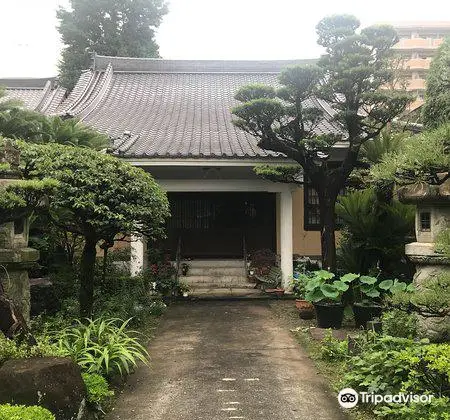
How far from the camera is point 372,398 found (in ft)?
14.0

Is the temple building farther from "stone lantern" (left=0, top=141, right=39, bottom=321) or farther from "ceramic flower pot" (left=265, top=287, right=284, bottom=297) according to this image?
"stone lantern" (left=0, top=141, right=39, bottom=321)

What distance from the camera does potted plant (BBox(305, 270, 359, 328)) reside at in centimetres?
741

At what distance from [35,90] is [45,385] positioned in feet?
57.8

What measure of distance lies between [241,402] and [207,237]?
9.45 metres

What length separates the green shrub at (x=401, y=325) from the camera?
5445 millimetres

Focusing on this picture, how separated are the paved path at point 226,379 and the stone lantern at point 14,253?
6.02 ft

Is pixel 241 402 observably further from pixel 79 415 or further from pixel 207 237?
pixel 207 237

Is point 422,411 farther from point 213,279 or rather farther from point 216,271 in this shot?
point 216,271

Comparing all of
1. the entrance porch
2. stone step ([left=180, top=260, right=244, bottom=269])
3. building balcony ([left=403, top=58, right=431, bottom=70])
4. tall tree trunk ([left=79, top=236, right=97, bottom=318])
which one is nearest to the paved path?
tall tree trunk ([left=79, top=236, right=97, bottom=318])

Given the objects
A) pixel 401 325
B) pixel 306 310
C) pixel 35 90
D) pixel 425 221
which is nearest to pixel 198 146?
pixel 306 310

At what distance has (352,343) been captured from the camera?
566 cm

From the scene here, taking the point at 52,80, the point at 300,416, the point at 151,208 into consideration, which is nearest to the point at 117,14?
the point at 52,80

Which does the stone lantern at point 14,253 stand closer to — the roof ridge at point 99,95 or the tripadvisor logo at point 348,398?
the tripadvisor logo at point 348,398

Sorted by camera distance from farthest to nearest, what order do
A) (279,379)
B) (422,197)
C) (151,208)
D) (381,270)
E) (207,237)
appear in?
(207,237)
(381,270)
(151,208)
(422,197)
(279,379)
